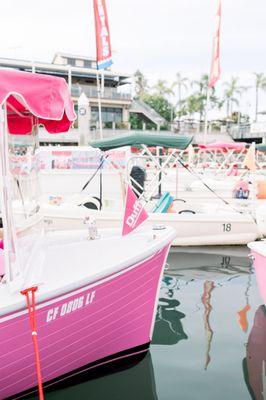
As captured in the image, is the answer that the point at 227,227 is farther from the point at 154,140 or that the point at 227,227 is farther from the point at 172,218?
the point at 154,140

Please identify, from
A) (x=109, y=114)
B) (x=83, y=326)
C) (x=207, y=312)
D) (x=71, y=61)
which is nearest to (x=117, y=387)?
(x=83, y=326)

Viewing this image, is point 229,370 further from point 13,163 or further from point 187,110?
point 187,110

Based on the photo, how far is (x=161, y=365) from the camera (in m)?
4.80

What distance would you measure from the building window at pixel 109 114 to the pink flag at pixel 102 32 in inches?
1192

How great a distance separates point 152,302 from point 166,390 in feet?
3.13

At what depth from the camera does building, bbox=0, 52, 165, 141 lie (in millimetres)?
42125

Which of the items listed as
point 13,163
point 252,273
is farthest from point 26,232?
point 252,273

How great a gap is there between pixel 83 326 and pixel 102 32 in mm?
12533

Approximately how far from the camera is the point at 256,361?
15.9 ft

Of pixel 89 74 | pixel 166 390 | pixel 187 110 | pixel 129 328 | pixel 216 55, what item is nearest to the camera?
pixel 166 390

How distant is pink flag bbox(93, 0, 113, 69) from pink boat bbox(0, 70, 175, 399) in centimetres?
1077

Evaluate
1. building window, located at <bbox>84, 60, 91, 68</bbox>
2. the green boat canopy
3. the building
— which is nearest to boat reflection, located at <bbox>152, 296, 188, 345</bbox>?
the green boat canopy

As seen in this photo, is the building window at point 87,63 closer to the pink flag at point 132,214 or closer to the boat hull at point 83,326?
the pink flag at point 132,214

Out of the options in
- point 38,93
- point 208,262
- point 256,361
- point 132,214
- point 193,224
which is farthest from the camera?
point 193,224
